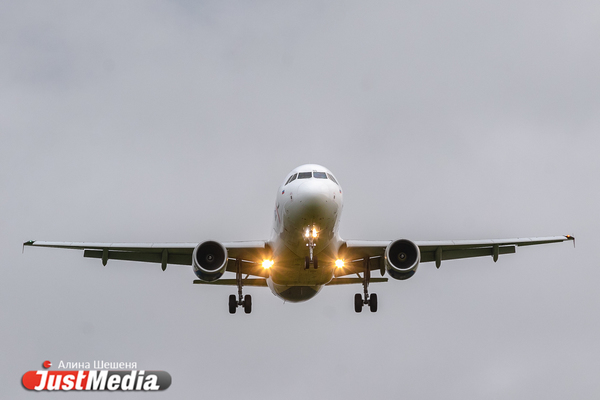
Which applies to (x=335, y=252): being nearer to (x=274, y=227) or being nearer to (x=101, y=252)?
(x=274, y=227)

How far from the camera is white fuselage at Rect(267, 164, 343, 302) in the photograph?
2314 cm

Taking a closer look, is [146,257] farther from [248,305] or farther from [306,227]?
[306,227]

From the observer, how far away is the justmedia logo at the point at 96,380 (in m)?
30.5

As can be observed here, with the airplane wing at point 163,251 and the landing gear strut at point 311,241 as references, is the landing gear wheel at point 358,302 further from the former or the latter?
the landing gear strut at point 311,241

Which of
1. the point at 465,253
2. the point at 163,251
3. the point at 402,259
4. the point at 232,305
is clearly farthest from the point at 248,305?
the point at 465,253

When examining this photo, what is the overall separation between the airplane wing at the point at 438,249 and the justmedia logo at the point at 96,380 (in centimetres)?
969

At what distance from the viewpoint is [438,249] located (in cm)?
2966

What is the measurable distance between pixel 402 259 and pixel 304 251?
3794 mm

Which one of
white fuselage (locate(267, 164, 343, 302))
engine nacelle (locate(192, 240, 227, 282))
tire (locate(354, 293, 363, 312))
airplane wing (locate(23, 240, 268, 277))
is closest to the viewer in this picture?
white fuselage (locate(267, 164, 343, 302))

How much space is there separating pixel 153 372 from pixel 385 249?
1260 cm

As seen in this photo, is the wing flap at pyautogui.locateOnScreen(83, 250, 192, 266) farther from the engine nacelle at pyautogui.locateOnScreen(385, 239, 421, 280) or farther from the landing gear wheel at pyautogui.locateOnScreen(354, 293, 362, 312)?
the engine nacelle at pyautogui.locateOnScreen(385, 239, 421, 280)

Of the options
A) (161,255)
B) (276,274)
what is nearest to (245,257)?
(276,274)

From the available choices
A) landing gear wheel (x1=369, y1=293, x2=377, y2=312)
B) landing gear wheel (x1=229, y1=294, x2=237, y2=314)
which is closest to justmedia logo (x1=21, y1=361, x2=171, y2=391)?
landing gear wheel (x1=229, y1=294, x2=237, y2=314)

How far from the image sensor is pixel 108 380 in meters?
31.4
